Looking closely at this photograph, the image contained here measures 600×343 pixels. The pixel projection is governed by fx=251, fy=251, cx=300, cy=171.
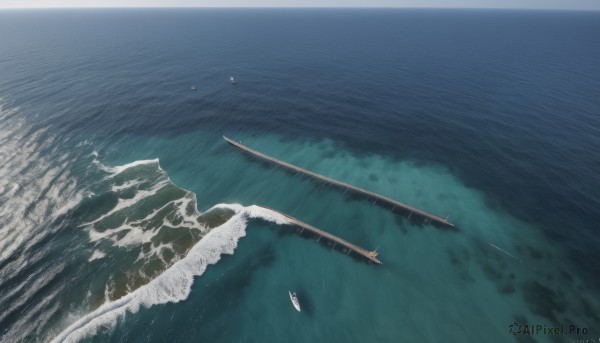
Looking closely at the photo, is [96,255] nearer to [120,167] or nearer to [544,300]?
[120,167]

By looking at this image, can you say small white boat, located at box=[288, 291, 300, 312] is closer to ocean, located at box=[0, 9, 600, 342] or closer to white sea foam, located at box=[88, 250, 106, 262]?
ocean, located at box=[0, 9, 600, 342]

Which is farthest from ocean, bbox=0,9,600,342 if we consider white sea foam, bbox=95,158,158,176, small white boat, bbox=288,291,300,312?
small white boat, bbox=288,291,300,312

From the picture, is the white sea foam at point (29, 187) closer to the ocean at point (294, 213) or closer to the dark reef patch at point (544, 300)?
the ocean at point (294, 213)

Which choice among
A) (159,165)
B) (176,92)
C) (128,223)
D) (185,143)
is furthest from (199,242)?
(176,92)

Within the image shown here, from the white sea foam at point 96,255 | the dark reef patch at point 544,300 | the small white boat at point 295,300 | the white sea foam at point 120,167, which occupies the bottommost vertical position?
the dark reef patch at point 544,300

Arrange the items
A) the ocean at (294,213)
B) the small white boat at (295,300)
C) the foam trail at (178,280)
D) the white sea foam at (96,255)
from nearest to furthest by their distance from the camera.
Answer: the foam trail at (178,280), the ocean at (294,213), the small white boat at (295,300), the white sea foam at (96,255)

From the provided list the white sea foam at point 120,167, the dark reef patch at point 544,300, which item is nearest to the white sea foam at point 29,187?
the white sea foam at point 120,167

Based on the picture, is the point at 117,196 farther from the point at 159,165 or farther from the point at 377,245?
the point at 377,245

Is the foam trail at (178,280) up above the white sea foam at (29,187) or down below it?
below
